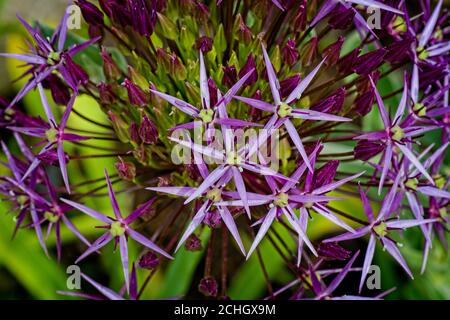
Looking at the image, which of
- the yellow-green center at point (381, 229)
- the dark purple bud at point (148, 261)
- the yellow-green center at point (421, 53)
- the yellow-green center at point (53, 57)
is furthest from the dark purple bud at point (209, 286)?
the yellow-green center at point (421, 53)

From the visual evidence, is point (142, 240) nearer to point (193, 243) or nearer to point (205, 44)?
point (193, 243)

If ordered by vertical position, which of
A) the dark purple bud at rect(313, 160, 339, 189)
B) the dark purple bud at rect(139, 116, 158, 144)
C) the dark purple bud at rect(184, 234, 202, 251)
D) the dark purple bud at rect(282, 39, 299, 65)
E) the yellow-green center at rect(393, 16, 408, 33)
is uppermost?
the yellow-green center at rect(393, 16, 408, 33)

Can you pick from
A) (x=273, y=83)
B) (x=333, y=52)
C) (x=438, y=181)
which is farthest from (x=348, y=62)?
(x=438, y=181)

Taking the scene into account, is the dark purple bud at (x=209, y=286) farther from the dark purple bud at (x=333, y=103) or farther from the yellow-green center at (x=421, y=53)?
the yellow-green center at (x=421, y=53)

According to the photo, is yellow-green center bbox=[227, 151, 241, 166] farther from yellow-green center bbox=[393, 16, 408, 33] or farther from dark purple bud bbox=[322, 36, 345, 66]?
yellow-green center bbox=[393, 16, 408, 33]

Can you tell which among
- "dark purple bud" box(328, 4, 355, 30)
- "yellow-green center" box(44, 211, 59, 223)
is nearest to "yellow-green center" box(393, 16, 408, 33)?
"dark purple bud" box(328, 4, 355, 30)

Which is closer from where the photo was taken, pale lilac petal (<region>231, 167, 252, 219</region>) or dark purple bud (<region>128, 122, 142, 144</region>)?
pale lilac petal (<region>231, 167, 252, 219</region>)

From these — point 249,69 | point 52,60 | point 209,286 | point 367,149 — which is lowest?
point 209,286
